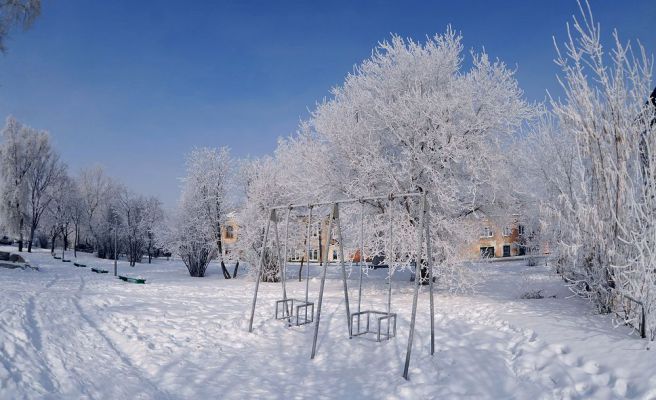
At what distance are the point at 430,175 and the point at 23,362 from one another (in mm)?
10695

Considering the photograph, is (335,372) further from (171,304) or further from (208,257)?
(208,257)

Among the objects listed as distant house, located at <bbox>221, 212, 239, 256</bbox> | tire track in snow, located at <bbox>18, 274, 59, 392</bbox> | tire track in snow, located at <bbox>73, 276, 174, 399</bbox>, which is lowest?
tire track in snow, located at <bbox>73, 276, 174, 399</bbox>

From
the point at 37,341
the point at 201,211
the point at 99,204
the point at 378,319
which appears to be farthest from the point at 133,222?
the point at 378,319

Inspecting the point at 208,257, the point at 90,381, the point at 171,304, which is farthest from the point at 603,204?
the point at 208,257

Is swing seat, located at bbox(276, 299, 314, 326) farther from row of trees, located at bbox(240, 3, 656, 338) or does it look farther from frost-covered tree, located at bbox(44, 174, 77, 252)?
frost-covered tree, located at bbox(44, 174, 77, 252)

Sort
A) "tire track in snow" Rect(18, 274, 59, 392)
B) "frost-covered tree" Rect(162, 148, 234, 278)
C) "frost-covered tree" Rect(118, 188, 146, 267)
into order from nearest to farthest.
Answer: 1. "tire track in snow" Rect(18, 274, 59, 392)
2. "frost-covered tree" Rect(162, 148, 234, 278)
3. "frost-covered tree" Rect(118, 188, 146, 267)

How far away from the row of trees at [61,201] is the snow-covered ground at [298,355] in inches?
982

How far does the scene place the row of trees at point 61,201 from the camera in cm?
3762

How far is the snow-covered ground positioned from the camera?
235 inches

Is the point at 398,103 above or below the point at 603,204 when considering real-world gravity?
above

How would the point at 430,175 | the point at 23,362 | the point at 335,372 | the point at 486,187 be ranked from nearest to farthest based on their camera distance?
the point at 23,362, the point at 335,372, the point at 430,175, the point at 486,187

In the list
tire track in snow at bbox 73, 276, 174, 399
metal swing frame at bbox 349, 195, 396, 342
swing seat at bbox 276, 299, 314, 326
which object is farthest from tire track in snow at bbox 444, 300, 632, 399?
tire track in snow at bbox 73, 276, 174, 399

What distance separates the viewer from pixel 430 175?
13.4m

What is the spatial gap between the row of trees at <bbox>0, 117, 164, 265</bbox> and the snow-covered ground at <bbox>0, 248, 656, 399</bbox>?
25.0m
